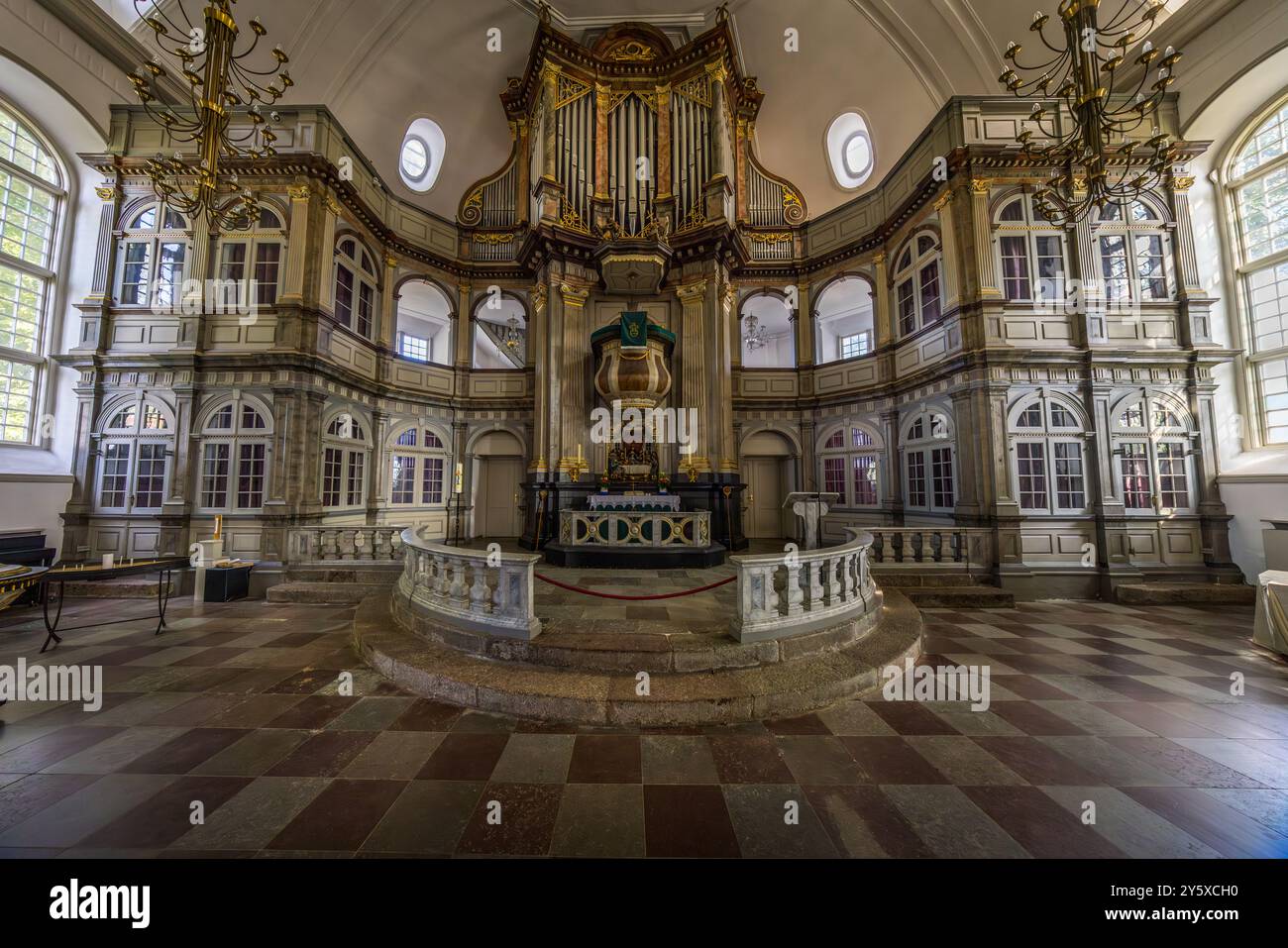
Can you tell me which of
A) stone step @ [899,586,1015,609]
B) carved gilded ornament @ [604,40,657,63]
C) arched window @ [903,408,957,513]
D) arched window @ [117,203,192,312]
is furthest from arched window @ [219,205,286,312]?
arched window @ [903,408,957,513]

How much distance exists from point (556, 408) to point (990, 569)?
8.82 metres

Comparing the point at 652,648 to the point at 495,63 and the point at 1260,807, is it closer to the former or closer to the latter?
the point at 1260,807

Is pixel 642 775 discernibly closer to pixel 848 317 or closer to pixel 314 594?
pixel 314 594

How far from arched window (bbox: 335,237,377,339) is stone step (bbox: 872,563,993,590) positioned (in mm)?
11542

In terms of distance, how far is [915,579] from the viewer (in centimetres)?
700

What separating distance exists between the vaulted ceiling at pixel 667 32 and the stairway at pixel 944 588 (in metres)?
10.4

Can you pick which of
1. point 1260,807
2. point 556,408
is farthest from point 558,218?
point 1260,807

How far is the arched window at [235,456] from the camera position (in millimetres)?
7855

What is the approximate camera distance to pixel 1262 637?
4547mm

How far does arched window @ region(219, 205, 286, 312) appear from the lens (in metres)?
8.18

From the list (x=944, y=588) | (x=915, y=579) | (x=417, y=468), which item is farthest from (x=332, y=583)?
(x=944, y=588)

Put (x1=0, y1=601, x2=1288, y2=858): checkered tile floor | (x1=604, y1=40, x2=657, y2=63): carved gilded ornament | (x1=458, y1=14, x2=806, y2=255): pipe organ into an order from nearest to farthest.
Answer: (x1=0, y1=601, x2=1288, y2=858): checkered tile floor
(x1=458, y1=14, x2=806, y2=255): pipe organ
(x1=604, y1=40, x2=657, y2=63): carved gilded ornament

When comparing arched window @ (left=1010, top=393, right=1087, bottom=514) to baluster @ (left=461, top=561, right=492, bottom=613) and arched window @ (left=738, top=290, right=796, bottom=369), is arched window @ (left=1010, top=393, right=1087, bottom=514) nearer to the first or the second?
arched window @ (left=738, top=290, right=796, bottom=369)

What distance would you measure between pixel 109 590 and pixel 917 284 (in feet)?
52.5
